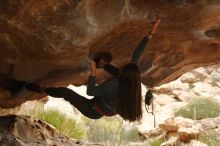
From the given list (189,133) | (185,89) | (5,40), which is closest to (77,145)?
(5,40)

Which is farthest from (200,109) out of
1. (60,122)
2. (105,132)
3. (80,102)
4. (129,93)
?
(129,93)

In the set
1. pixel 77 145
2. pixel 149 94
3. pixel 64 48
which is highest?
pixel 64 48

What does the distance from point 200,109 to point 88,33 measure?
17.4 metres

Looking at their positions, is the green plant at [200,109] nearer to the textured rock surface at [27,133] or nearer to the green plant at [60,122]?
the green plant at [60,122]

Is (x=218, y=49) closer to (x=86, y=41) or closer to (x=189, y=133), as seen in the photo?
(x=86, y=41)

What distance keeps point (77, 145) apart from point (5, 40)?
273 cm

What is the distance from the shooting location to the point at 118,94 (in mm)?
6188

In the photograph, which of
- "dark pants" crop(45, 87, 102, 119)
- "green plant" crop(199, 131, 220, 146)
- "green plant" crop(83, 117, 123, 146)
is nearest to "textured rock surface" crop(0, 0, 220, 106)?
"dark pants" crop(45, 87, 102, 119)

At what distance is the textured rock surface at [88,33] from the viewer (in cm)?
605

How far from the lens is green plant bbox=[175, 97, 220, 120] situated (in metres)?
21.5

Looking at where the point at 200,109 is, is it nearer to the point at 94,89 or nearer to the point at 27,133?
the point at 27,133

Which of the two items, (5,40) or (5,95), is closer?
(5,40)

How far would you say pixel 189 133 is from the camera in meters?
14.0

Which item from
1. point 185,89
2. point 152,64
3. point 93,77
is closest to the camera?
point 93,77
